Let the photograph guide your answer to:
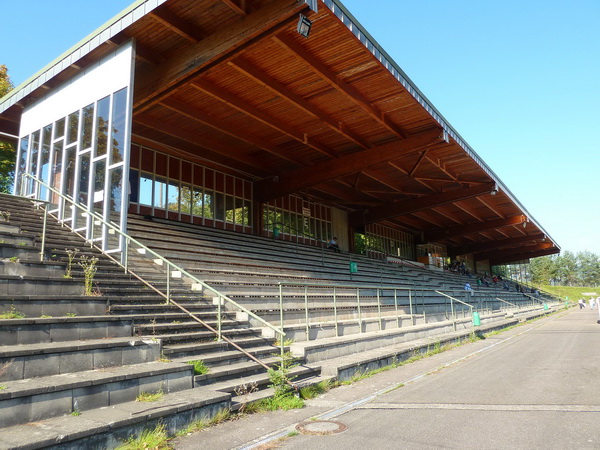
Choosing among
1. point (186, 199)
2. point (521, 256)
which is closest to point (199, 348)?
point (186, 199)

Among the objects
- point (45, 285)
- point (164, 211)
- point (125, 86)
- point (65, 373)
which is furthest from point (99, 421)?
point (164, 211)

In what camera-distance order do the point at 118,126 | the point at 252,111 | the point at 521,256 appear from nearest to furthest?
the point at 118,126 < the point at 252,111 < the point at 521,256

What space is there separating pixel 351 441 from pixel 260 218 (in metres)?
18.9

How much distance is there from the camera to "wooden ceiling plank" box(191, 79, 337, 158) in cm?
1380

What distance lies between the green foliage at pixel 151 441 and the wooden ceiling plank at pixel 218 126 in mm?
11923

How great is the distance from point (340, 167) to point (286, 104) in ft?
17.9

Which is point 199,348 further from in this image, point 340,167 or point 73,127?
point 340,167

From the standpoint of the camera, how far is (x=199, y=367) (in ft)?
22.0

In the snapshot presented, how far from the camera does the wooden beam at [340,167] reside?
1770cm

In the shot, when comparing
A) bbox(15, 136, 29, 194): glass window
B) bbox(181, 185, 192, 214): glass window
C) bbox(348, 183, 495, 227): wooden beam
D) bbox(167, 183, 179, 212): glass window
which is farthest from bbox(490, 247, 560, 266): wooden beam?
bbox(15, 136, 29, 194): glass window

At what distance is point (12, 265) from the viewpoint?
724cm

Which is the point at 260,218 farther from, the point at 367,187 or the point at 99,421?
the point at 99,421

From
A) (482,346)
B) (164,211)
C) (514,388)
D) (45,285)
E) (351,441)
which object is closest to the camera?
(351,441)

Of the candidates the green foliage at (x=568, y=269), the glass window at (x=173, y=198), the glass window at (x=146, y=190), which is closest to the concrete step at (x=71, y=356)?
the glass window at (x=146, y=190)
